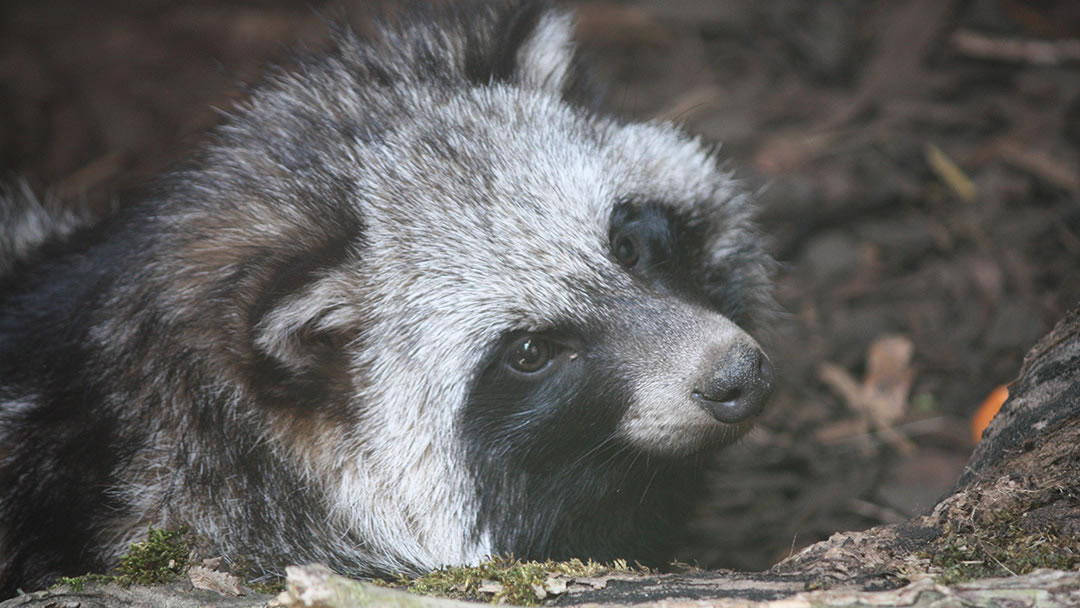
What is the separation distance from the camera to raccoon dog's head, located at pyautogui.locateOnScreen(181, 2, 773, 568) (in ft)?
10.8

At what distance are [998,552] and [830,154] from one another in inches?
177

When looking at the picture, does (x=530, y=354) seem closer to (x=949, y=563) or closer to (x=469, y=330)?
(x=469, y=330)

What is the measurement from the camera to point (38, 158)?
729 cm

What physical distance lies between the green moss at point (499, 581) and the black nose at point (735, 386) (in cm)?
72

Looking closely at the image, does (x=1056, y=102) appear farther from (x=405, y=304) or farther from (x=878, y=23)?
(x=405, y=304)

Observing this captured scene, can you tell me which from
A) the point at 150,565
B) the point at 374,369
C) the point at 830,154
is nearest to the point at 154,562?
the point at 150,565

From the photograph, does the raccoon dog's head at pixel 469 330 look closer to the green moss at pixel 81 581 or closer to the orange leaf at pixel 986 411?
the green moss at pixel 81 581

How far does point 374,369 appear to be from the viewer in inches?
134

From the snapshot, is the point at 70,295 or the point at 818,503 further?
the point at 818,503

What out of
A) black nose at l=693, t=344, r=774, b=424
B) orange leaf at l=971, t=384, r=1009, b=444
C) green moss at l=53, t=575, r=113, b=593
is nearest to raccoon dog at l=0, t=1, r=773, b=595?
black nose at l=693, t=344, r=774, b=424

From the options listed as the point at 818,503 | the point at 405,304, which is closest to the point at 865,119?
the point at 818,503

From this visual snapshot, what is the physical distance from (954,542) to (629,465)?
1240mm

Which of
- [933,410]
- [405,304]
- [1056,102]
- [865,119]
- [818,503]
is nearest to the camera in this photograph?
[405,304]

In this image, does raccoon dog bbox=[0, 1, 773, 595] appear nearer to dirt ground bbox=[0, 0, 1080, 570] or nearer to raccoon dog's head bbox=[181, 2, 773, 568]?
raccoon dog's head bbox=[181, 2, 773, 568]
